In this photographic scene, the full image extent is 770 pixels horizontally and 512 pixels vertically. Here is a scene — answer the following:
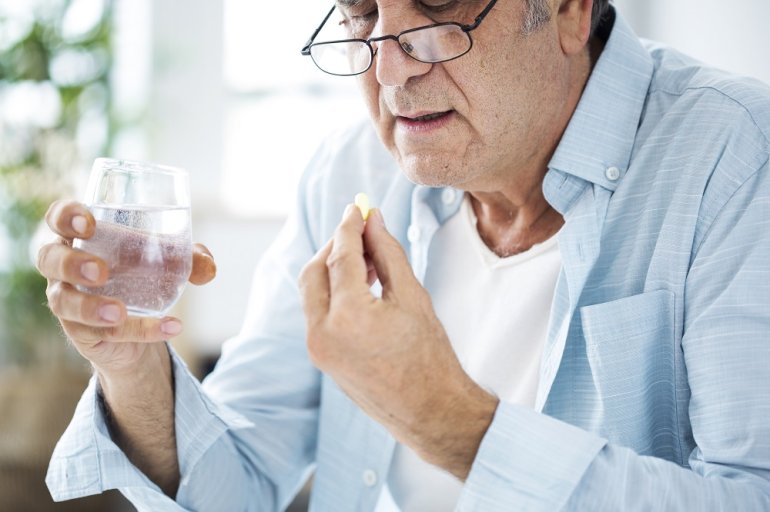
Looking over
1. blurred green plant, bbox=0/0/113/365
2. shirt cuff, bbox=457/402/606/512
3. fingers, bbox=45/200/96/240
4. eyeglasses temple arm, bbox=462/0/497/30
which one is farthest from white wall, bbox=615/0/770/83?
blurred green plant, bbox=0/0/113/365

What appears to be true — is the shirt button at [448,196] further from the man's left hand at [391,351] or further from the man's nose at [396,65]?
the man's left hand at [391,351]

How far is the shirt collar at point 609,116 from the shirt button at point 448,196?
291 mm

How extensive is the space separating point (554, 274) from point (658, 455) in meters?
0.34

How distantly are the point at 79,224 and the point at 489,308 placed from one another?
74cm

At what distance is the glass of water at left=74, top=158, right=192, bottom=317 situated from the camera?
109 cm

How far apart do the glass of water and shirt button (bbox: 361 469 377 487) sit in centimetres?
61

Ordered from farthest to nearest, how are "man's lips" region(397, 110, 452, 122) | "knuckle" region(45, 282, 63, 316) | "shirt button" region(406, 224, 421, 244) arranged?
"shirt button" region(406, 224, 421, 244) < "man's lips" region(397, 110, 452, 122) < "knuckle" region(45, 282, 63, 316)

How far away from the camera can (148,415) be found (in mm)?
1415

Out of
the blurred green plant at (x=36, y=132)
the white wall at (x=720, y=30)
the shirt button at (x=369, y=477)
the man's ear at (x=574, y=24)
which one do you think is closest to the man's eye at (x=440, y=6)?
the man's ear at (x=574, y=24)

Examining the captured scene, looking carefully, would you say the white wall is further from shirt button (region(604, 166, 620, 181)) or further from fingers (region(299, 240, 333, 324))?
fingers (region(299, 240, 333, 324))

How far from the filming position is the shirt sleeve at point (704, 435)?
1046mm

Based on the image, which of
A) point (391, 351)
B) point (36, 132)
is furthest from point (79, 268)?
point (36, 132)

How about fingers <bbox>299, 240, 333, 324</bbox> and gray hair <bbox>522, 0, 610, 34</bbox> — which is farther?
gray hair <bbox>522, 0, 610, 34</bbox>

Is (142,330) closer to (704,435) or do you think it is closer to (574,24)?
(704,435)
